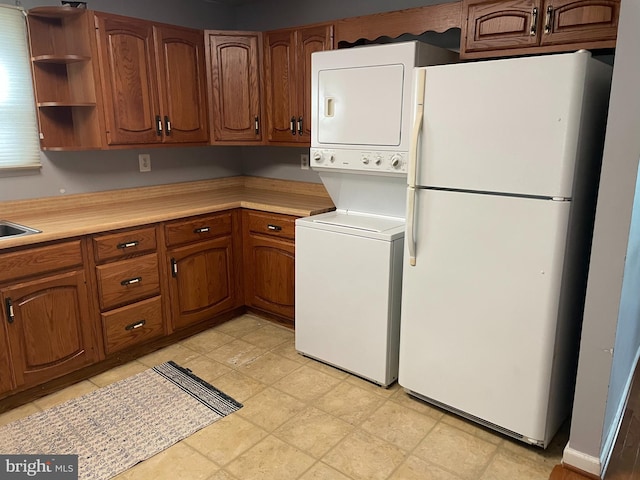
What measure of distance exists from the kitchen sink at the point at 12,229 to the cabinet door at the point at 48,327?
28cm

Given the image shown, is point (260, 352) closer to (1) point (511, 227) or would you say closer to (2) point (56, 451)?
(2) point (56, 451)

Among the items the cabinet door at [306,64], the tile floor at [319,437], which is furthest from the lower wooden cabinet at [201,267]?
the cabinet door at [306,64]

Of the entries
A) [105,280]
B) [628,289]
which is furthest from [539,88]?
[105,280]

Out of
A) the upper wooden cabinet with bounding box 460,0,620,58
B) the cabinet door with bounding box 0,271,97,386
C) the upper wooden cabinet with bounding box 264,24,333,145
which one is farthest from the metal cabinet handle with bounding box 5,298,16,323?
the upper wooden cabinet with bounding box 460,0,620,58

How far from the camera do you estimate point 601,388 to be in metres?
1.89

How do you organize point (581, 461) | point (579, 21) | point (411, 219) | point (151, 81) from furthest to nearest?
point (151, 81)
point (411, 219)
point (579, 21)
point (581, 461)

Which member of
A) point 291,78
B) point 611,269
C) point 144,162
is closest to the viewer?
point 611,269

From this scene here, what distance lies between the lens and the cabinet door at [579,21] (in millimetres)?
2041

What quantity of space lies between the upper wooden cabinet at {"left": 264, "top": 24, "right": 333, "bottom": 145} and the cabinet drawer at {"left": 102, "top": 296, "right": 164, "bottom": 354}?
137 cm

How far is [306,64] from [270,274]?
137 centimetres

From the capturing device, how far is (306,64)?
9.89 feet

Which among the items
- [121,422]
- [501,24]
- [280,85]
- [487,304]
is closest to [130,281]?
[121,422]

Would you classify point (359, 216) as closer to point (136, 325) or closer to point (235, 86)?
point (235, 86)

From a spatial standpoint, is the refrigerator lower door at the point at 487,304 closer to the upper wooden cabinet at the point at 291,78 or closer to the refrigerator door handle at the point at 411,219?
the refrigerator door handle at the point at 411,219
